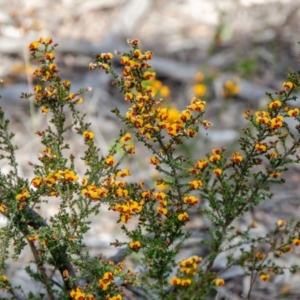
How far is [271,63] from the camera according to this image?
623 cm

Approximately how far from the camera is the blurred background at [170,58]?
496cm

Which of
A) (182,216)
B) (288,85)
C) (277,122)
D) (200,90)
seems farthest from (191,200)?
(200,90)

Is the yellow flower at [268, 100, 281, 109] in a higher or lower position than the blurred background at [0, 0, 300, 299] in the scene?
lower

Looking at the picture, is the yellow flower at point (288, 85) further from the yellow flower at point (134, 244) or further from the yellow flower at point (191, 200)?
the yellow flower at point (134, 244)

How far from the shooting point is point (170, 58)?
20.9 ft

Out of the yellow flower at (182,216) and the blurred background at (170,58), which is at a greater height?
the blurred background at (170,58)

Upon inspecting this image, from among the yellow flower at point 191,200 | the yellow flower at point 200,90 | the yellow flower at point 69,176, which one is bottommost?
the yellow flower at point 69,176

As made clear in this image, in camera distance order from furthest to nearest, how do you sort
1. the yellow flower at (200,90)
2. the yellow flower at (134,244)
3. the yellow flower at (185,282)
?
the yellow flower at (200,90)
the yellow flower at (185,282)
the yellow flower at (134,244)

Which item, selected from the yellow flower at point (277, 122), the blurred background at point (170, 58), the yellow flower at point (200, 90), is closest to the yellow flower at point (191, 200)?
the yellow flower at point (277, 122)

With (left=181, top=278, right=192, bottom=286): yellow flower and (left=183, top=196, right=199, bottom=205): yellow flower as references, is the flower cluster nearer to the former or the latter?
(left=181, top=278, right=192, bottom=286): yellow flower

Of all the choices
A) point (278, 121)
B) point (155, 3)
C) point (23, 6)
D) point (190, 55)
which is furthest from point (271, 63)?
point (278, 121)

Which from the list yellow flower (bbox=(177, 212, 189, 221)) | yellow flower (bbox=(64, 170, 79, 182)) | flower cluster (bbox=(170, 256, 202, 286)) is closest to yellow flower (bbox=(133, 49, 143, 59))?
yellow flower (bbox=(64, 170, 79, 182))

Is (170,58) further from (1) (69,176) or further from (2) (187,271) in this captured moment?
(1) (69,176)

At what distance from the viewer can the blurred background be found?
496 cm
